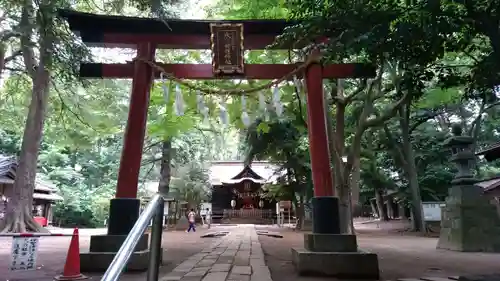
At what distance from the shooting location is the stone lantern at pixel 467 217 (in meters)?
9.00

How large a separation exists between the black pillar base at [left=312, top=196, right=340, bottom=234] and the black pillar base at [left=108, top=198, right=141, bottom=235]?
9.58ft

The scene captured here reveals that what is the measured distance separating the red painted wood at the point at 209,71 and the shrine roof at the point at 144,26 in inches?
23.6

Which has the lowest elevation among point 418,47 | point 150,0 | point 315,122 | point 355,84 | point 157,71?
point 315,122

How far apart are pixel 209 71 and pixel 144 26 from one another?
1.45 m

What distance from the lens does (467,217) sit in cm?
919

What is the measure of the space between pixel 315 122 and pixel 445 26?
9.57ft

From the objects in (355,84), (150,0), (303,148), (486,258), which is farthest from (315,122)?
(303,148)

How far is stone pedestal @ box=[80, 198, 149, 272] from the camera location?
5.38 meters

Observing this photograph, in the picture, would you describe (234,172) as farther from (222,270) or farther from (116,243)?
(222,270)

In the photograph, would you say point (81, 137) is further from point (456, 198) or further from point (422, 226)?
point (422, 226)

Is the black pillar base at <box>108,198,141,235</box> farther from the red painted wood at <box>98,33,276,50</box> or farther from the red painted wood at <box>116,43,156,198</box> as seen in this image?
the red painted wood at <box>98,33,276,50</box>

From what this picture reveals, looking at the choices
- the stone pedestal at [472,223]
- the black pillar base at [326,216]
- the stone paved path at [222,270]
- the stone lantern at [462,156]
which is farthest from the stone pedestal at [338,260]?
the stone lantern at [462,156]

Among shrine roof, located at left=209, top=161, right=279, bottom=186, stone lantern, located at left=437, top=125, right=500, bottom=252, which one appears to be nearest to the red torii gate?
stone lantern, located at left=437, top=125, right=500, bottom=252

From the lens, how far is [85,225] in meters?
24.7
